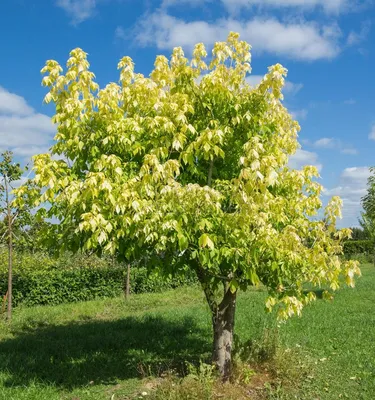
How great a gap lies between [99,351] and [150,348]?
0.98 metres

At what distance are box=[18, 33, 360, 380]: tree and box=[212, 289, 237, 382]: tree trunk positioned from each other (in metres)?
0.01

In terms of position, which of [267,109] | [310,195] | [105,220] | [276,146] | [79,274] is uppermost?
[267,109]

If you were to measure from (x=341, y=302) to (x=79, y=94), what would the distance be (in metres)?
10.9

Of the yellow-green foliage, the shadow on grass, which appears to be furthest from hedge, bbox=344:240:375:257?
the yellow-green foliage

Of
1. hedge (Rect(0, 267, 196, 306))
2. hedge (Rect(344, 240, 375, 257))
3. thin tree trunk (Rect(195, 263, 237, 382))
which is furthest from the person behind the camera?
hedge (Rect(344, 240, 375, 257))

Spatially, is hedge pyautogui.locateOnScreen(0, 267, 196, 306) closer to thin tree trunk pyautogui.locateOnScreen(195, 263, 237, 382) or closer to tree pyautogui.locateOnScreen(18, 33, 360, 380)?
thin tree trunk pyautogui.locateOnScreen(195, 263, 237, 382)

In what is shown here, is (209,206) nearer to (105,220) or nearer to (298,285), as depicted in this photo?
(105,220)

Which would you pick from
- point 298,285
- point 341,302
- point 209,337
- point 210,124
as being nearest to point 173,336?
point 209,337

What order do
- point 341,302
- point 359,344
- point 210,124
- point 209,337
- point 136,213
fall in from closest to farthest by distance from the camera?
point 136,213 < point 210,124 < point 359,344 < point 209,337 < point 341,302

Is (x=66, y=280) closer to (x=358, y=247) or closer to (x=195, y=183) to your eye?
(x=195, y=183)

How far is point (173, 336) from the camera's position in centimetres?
952

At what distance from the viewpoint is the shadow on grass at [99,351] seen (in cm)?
707

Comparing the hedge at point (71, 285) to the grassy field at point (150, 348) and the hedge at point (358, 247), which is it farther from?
the hedge at point (358, 247)

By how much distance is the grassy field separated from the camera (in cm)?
643
